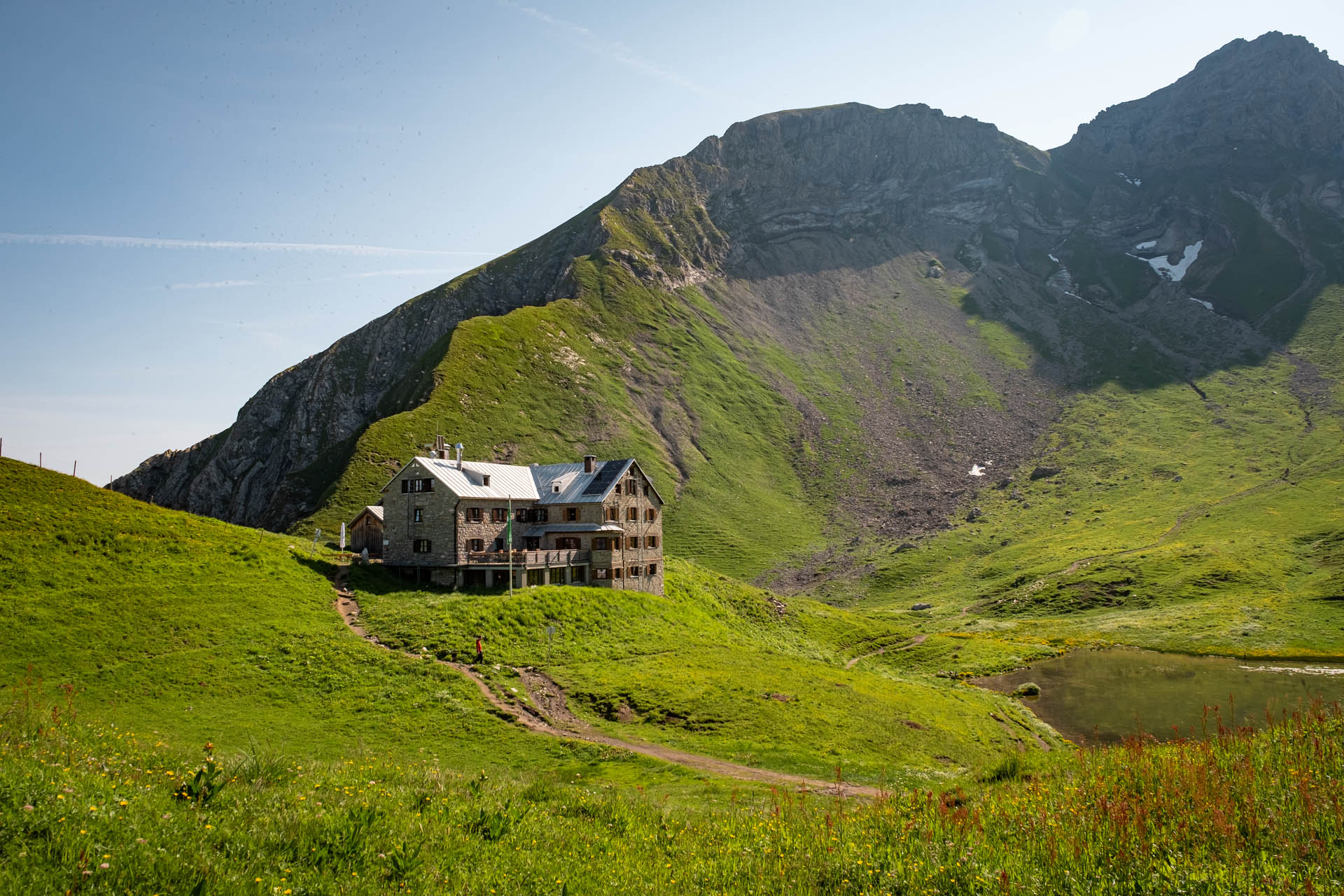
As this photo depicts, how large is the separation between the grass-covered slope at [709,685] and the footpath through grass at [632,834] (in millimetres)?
21597

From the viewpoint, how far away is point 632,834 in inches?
576

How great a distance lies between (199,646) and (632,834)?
39907mm

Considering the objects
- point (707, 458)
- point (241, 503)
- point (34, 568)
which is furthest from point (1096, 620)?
point (241, 503)

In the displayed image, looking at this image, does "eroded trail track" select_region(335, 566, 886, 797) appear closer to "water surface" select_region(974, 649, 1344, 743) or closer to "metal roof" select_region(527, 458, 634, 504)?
"metal roof" select_region(527, 458, 634, 504)

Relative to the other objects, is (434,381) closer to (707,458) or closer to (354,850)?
(707,458)

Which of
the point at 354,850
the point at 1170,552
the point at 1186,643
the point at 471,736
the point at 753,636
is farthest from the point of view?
the point at 1170,552

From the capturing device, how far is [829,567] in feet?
538

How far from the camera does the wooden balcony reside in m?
68.1

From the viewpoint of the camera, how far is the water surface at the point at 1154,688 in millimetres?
62500

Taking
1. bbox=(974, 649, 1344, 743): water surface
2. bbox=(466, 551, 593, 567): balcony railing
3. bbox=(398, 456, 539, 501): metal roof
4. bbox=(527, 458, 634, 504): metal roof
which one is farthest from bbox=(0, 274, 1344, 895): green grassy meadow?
bbox=(527, 458, 634, 504): metal roof

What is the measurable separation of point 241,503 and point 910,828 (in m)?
193

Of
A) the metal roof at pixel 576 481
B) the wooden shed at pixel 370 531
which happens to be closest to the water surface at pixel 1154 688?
the metal roof at pixel 576 481

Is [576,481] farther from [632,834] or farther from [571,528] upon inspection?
[632,834]

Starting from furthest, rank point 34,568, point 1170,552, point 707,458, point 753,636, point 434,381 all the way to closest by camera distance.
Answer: point 707,458 → point 434,381 → point 1170,552 → point 753,636 → point 34,568
